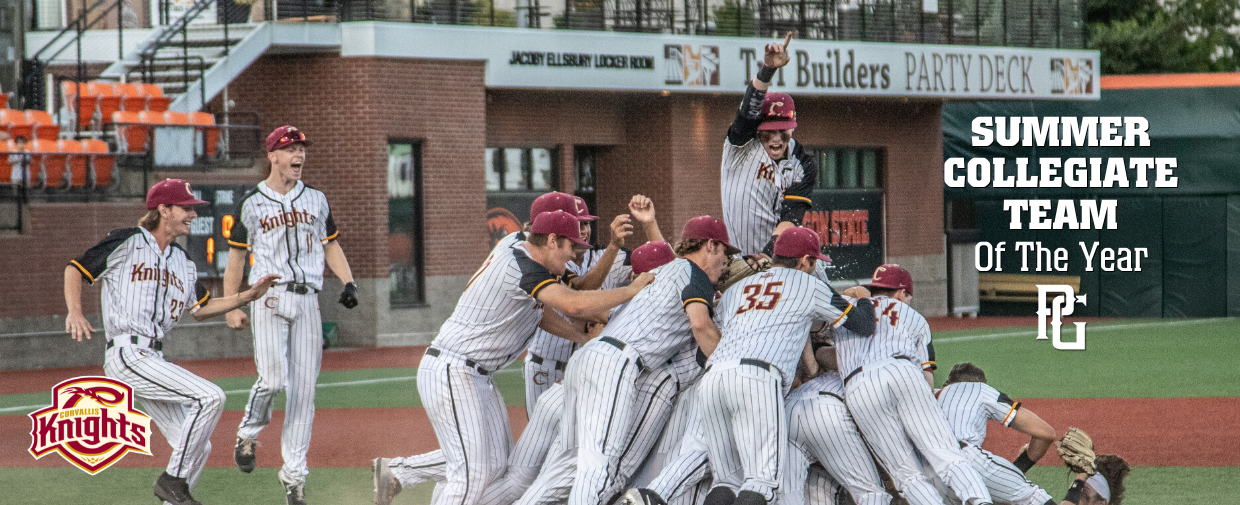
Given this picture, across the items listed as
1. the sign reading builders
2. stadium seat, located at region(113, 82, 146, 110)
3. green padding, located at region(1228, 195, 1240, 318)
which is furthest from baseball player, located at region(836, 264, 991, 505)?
green padding, located at region(1228, 195, 1240, 318)

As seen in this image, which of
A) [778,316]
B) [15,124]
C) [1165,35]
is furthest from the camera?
[1165,35]

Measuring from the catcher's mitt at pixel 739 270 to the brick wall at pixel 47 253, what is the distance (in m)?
12.9

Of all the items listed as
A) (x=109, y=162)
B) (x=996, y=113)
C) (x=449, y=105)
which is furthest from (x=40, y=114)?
(x=996, y=113)

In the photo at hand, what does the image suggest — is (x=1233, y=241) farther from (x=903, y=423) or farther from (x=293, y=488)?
(x=293, y=488)

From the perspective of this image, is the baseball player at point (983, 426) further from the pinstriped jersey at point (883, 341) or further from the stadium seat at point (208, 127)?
the stadium seat at point (208, 127)

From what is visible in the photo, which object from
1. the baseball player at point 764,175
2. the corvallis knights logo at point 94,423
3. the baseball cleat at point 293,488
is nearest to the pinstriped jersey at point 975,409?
the baseball player at point 764,175

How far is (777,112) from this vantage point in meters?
7.94

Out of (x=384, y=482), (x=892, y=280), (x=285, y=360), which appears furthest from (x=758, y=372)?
(x=285, y=360)

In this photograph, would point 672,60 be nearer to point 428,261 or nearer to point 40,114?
point 428,261

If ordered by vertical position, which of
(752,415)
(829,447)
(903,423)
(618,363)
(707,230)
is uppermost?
(707,230)

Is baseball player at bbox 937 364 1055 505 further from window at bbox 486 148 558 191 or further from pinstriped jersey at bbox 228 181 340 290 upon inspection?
window at bbox 486 148 558 191

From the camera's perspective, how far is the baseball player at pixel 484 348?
711 centimetres

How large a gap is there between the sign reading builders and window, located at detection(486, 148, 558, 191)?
1.61 m

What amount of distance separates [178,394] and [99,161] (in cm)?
1177
